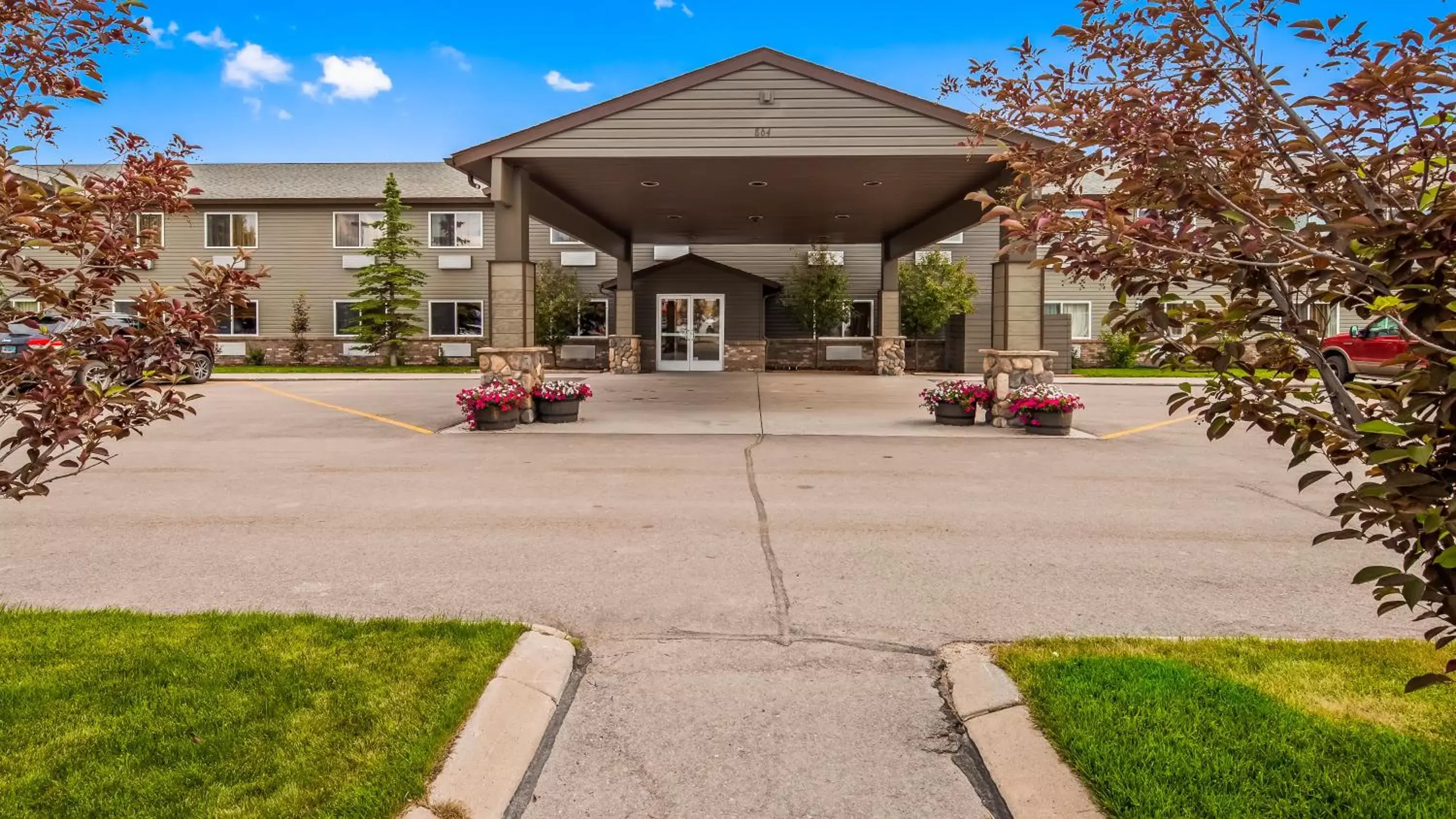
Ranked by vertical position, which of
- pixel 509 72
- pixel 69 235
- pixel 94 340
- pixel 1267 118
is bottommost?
pixel 94 340

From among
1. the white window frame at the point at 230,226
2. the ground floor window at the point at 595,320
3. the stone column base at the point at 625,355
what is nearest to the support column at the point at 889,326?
the stone column base at the point at 625,355

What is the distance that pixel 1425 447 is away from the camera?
60.5 inches

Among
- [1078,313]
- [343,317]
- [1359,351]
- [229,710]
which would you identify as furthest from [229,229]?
[1359,351]

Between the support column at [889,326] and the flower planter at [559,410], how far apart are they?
46.3 feet

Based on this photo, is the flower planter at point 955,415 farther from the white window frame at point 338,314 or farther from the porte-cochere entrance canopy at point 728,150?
the white window frame at point 338,314

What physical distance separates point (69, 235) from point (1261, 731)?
4114 mm

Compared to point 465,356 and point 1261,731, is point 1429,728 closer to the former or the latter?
point 1261,731

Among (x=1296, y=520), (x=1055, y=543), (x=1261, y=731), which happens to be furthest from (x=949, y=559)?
(x=1296, y=520)

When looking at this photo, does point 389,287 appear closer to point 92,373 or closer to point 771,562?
point 771,562

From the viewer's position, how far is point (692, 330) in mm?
28234

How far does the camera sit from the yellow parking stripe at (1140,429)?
1206 centimetres

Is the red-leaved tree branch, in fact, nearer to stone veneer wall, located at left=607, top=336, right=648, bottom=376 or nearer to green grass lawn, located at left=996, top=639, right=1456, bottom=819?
green grass lawn, located at left=996, top=639, right=1456, bottom=819

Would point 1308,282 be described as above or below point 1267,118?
below

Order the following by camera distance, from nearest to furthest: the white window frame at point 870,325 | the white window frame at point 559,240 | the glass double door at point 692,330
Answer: the glass double door at point 692,330 → the white window frame at point 870,325 → the white window frame at point 559,240
